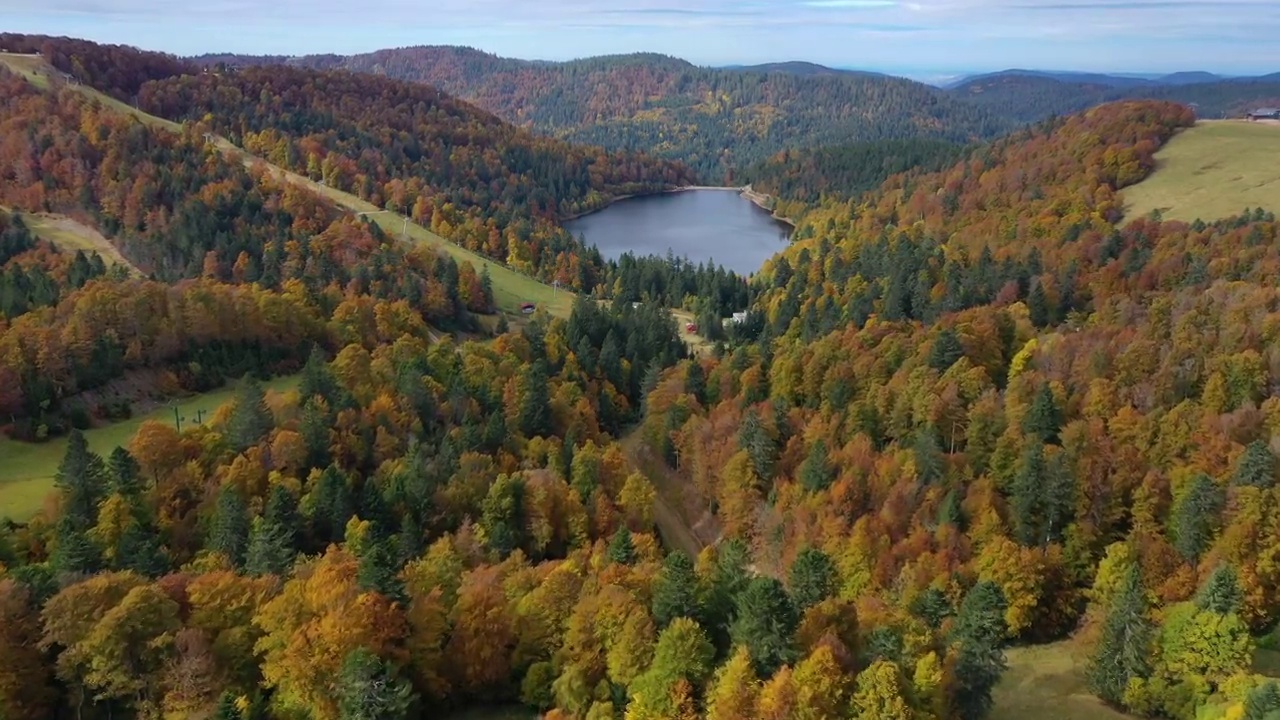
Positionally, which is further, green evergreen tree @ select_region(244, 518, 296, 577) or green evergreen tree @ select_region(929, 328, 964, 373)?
green evergreen tree @ select_region(929, 328, 964, 373)

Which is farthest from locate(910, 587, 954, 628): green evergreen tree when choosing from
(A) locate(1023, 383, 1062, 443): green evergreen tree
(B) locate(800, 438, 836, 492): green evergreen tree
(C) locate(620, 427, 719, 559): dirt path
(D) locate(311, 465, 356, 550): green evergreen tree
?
(D) locate(311, 465, 356, 550): green evergreen tree

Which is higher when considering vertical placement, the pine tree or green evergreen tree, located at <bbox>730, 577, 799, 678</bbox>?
green evergreen tree, located at <bbox>730, 577, 799, 678</bbox>

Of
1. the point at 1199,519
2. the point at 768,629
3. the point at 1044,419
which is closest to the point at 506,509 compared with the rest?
the point at 768,629

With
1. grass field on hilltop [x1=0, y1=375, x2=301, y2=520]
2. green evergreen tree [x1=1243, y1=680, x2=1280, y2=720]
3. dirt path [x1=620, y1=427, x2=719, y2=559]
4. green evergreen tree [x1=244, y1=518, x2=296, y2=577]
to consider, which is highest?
green evergreen tree [x1=1243, y1=680, x2=1280, y2=720]

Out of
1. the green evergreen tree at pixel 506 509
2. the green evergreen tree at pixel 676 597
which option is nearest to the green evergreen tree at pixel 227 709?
the green evergreen tree at pixel 676 597

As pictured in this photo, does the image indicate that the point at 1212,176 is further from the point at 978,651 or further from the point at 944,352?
the point at 978,651

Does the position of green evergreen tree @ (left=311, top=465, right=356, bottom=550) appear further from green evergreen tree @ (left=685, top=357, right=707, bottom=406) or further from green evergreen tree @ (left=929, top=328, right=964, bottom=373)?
green evergreen tree @ (left=929, top=328, right=964, bottom=373)

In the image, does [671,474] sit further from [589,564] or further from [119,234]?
[119,234]
